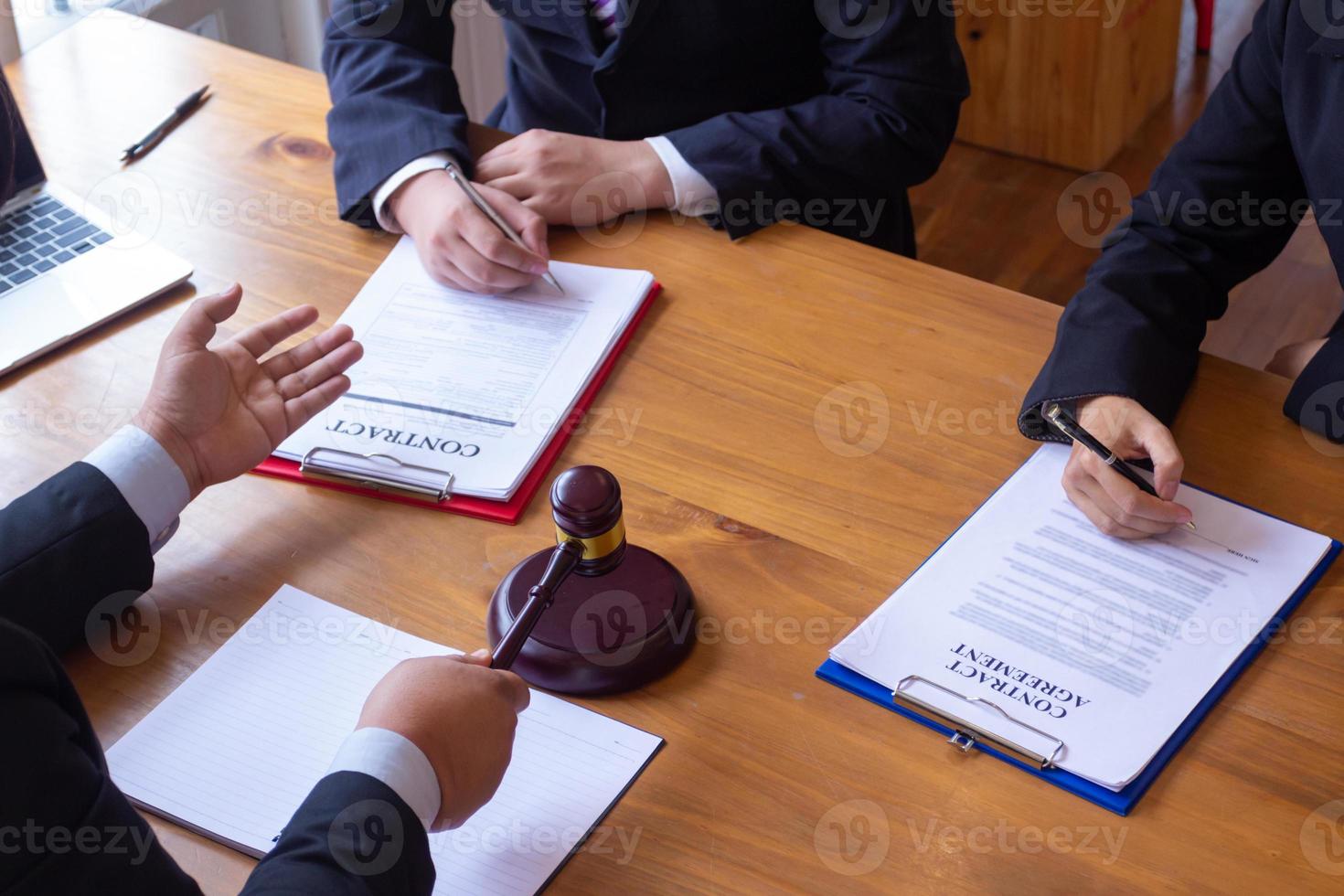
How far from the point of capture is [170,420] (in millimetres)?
1041

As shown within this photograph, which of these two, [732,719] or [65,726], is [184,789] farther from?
[732,719]

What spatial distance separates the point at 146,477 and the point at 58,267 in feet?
1.41

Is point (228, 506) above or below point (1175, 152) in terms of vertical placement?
below

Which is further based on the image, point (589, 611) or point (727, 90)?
point (727, 90)

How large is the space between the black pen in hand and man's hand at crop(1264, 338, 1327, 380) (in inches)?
13.5

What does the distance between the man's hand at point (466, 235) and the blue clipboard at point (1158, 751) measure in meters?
0.53

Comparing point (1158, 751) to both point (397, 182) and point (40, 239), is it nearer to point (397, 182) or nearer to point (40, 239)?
point (397, 182)

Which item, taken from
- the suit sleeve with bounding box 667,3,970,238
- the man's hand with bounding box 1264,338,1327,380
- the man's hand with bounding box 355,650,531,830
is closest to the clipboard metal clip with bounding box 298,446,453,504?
the man's hand with bounding box 355,650,531,830

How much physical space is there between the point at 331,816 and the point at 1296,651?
674 millimetres

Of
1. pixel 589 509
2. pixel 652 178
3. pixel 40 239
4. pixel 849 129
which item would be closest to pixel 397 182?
pixel 652 178

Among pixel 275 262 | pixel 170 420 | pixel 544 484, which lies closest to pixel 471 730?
pixel 544 484

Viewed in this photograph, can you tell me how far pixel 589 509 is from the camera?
2.85 feet

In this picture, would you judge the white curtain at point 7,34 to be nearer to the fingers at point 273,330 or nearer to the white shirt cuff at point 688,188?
the fingers at point 273,330

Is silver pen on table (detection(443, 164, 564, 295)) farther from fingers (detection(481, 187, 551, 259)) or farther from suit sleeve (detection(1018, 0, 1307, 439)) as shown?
suit sleeve (detection(1018, 0, 1307, 439))
